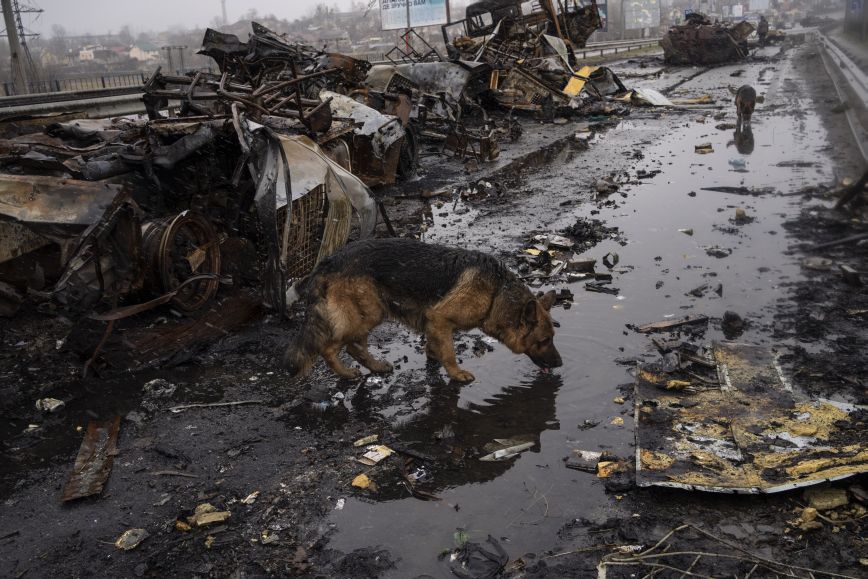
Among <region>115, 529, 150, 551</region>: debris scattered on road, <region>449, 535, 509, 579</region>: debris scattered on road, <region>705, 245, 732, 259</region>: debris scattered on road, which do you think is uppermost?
<region>705, 245, 732, 259</region>: debris scattered on road

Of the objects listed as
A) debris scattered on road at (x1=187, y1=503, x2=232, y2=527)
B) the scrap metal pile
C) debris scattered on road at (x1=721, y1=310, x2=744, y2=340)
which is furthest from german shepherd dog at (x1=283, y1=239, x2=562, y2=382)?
the scrap metal pile

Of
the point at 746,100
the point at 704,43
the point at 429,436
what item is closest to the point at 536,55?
the point at 746,100

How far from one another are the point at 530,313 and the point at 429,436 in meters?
1.27

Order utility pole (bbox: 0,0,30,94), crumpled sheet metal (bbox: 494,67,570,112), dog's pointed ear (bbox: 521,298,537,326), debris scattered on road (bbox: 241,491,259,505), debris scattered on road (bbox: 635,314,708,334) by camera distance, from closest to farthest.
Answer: debris scattered on road (bbox: 241,491,259,505) → dog's pointed ear (bbox: 521,298,537,326) → debris scattered on road (bbox: 635,314,708,334) → utility pole (bbox: 0,0,30,94) → crumpled sheet metal (bbox: 494,67,570,112)

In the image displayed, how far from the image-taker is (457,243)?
29.0ft

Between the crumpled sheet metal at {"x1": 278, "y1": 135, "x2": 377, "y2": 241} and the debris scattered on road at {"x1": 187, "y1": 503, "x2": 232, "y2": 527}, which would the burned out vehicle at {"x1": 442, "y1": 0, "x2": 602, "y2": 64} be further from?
the debris scattered on road at {"x1": 187, "y1": 503, "x2": 232, "y2": 527}

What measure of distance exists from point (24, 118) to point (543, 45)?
1727 centimetres

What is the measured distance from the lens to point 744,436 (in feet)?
14.0

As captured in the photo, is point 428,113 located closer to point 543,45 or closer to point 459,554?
point 543,45

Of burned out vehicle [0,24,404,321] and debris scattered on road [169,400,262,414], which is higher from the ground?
burned out vehicle [0,24,404,321]

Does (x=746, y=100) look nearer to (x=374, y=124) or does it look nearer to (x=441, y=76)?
(x=441, y=76)

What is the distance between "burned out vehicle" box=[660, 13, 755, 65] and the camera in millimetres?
35594

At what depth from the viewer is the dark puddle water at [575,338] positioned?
3.79m

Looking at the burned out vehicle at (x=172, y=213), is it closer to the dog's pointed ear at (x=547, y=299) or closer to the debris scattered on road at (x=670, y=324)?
the dog's pointed ear at (x=547, y=299)
